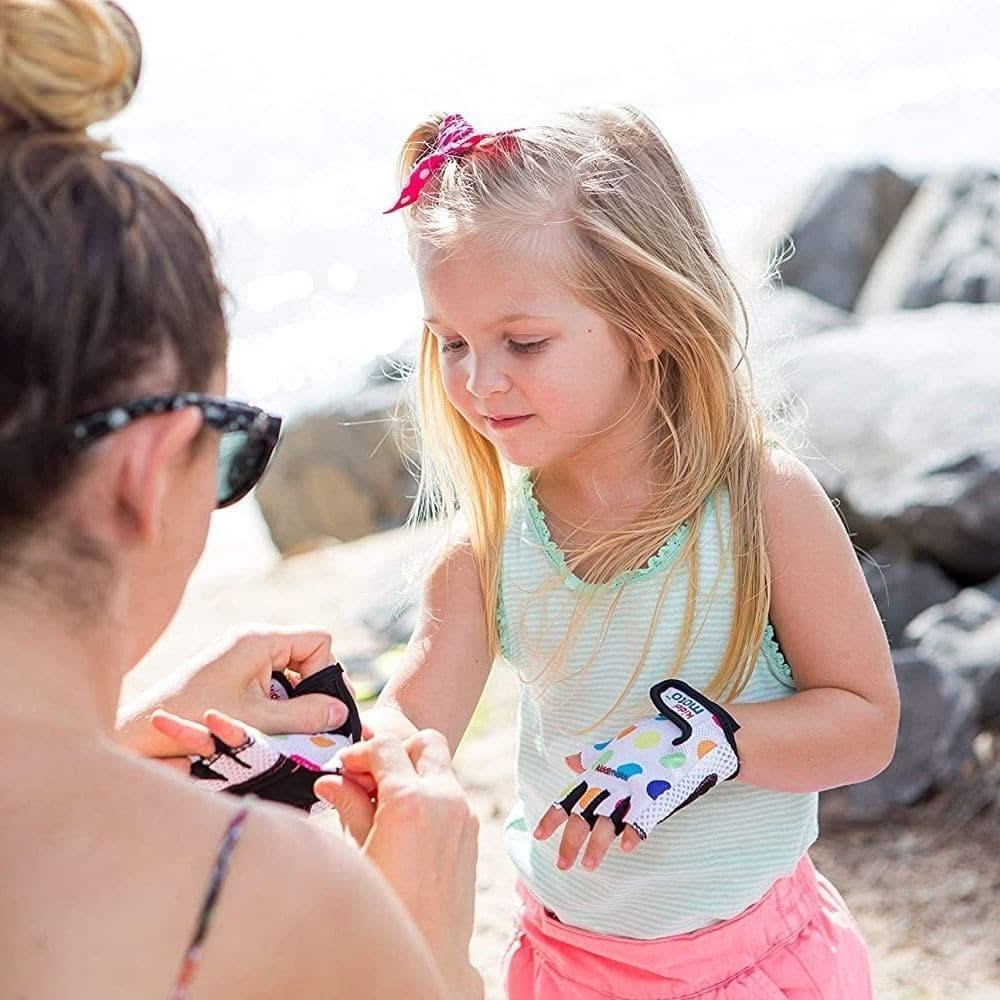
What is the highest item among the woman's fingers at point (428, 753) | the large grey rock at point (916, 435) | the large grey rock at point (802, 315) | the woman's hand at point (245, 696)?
the woman's fingers at point (428, 753)

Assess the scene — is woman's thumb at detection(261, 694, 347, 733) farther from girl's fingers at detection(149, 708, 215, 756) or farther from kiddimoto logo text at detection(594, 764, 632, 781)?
kiddimoto logo text at detection(594, 764, 632, 781)

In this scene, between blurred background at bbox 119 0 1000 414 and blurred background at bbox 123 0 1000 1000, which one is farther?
blurred background at bbox 119 0 1000 414

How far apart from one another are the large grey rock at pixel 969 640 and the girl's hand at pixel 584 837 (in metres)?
2.34

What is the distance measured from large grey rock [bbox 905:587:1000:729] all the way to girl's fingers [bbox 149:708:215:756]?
2645mm

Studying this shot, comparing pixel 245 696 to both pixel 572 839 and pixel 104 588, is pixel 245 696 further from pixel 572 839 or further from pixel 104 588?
pixel 104 588

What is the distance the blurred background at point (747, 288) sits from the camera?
3914 millimetres

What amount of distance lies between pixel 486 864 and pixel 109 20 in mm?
3323

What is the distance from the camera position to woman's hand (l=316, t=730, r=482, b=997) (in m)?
1.56

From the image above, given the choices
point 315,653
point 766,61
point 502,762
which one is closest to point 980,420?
point 502,762

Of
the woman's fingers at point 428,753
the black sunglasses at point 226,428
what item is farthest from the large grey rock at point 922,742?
the black sunglasses at point 226,428

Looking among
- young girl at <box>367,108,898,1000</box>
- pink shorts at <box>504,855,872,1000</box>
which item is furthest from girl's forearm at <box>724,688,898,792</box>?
pink shorts at <box>504,855,872,1000</box>

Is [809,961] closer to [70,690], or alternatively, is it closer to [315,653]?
[315,653]

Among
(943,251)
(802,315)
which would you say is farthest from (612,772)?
(943,251)

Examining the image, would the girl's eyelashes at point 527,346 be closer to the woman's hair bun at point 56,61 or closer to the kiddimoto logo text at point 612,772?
the kiddimoto logo text at point 612,772
